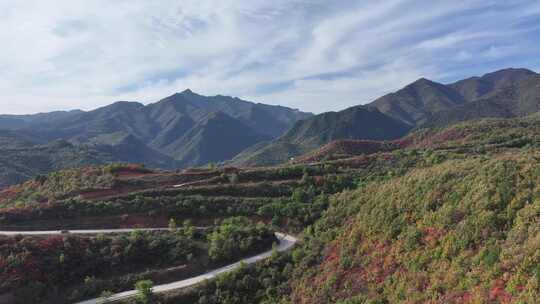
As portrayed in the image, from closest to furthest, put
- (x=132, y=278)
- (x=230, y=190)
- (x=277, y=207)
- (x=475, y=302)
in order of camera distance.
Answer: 1. (x=475, y=302)
2. (x=132, y=278)
3. (x=277, y=207)
4. (x=230, y=190)

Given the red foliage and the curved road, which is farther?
the curved road

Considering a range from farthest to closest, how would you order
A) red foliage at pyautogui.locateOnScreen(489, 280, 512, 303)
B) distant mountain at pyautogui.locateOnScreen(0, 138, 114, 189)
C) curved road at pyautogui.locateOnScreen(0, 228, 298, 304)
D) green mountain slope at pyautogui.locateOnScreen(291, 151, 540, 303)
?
1. distant mountain at pyautogui.locateOnScreen(0, 138, 114, 189)
2. curved road at pyautogui.locateOnScreen(0, 228, 298, 304)
3. green mountain slope at pyautogui.locateOnScreen(291, 151, 540, 303)
4. red foliage at pyautogui.locateOnScreen(489, 280, 512, 303)

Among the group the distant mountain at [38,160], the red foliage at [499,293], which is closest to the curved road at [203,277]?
the red foliage at [499,293]

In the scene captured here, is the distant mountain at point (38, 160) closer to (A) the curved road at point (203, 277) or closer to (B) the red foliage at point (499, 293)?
(A) the curved road at point (203, 277)

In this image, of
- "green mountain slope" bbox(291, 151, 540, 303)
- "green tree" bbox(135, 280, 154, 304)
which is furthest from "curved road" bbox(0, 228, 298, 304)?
"green mountain slope" bbox(291, 151, 540, 303)

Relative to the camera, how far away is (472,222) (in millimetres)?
17734

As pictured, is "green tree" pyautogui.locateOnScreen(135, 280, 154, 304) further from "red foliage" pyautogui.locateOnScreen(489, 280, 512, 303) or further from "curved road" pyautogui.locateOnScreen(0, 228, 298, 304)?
"red foliage" pyautogui.locateOnScreen(489, 280, 512, 303)

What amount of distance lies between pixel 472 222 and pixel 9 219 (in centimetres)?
3604

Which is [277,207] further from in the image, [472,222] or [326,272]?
[472,222]

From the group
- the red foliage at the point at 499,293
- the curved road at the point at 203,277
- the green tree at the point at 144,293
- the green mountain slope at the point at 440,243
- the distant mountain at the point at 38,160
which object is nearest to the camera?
the red foliage at the point at 499,293

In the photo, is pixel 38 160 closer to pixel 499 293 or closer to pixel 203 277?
pixel 203 277

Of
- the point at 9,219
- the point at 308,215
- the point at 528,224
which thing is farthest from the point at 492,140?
the point at 9,219

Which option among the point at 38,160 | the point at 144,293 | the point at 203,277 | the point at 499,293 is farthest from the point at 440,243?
the point at 38,160

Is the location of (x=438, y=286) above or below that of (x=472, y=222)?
below
